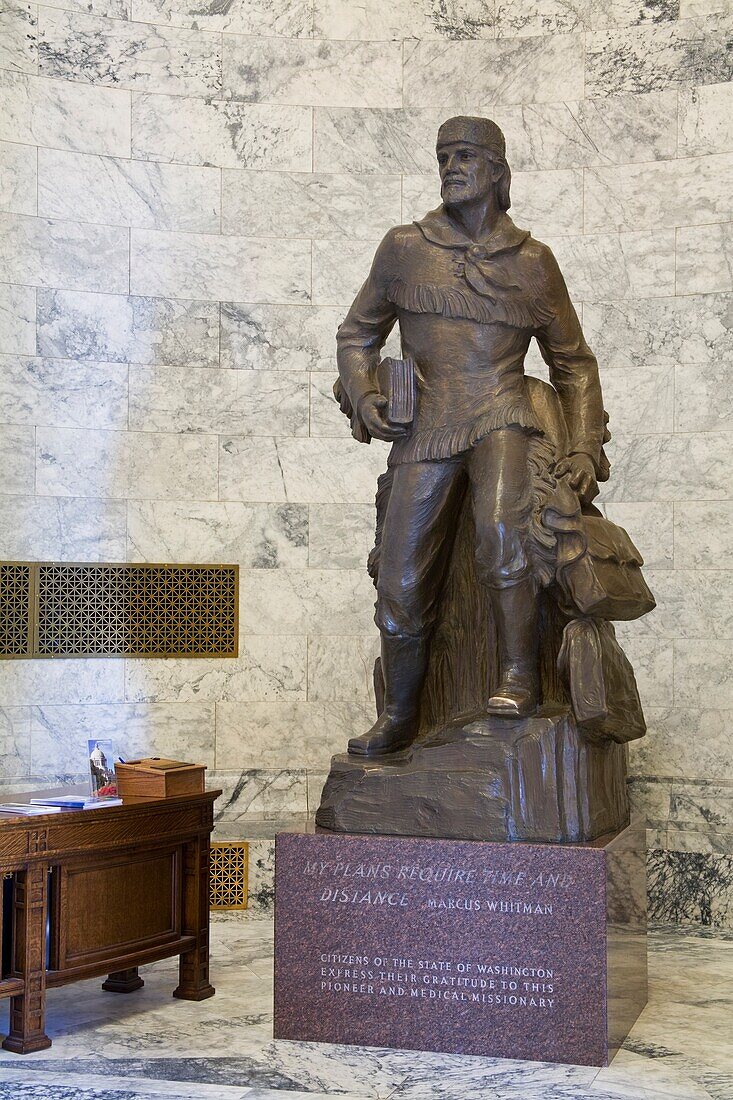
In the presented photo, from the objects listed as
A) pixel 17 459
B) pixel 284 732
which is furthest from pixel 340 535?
pixel 17 459

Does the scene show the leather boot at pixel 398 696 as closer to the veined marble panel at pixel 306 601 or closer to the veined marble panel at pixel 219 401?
the veined marble panel at pixel 306 601

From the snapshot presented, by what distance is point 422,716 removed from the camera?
5.00 metres

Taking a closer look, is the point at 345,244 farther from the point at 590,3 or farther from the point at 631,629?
the point at 631,629

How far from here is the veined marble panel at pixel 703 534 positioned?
22.2ft

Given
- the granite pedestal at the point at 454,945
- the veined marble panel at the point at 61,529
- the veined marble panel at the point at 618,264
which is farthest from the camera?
the veined marble panel at the point at 618,264

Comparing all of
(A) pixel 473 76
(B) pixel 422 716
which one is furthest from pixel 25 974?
(A) pixel 473 76

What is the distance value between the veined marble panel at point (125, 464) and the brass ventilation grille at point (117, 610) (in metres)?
0.41

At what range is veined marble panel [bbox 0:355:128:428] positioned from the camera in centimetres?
670

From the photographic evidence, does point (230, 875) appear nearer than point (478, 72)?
Yes

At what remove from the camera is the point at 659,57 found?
7.08 metres

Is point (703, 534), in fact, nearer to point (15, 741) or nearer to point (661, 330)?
point (661, 330)

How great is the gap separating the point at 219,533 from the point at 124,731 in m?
1.18

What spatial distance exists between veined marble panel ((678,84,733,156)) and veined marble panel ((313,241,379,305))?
69.8 inches

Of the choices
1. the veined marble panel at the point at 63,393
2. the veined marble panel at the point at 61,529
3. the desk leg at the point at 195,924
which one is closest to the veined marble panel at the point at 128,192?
the veined marble panel at the point at 63,393
